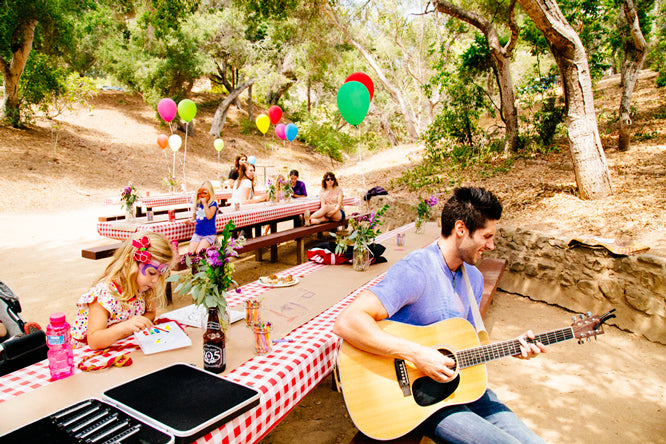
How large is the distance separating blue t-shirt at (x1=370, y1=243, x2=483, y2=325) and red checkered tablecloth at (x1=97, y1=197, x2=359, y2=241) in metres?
3.14

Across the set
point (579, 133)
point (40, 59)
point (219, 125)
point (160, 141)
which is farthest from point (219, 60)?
point (579, 133)

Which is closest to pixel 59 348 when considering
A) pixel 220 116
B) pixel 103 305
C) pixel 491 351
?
pixel 103 305

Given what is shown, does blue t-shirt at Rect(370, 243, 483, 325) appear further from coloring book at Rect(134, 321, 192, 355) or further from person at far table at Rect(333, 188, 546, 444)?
coloring book at Rect(134, 321, 192, 355)

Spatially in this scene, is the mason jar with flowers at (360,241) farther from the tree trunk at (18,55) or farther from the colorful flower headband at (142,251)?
the tree trunk at (18,55)

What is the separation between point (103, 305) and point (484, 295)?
2.93 meters

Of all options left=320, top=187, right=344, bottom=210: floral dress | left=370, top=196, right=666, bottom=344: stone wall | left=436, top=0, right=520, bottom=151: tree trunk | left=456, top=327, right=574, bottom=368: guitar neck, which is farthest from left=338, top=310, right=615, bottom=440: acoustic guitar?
left=436, top=0, right=520, bottom=151: tree trunk

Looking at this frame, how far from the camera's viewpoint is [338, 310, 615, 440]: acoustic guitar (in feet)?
5.39

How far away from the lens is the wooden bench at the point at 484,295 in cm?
168

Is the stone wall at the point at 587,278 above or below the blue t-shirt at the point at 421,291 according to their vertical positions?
below

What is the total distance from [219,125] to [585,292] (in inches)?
746

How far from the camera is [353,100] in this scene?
627 centimetres

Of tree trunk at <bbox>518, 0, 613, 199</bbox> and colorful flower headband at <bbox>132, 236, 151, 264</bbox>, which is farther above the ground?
tree trunk at <bbox>518, 0, 613, 199</bbox>

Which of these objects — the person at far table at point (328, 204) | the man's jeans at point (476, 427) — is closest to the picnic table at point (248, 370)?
the man's jeans at point (476, 427)

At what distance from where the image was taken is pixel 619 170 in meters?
7.35
